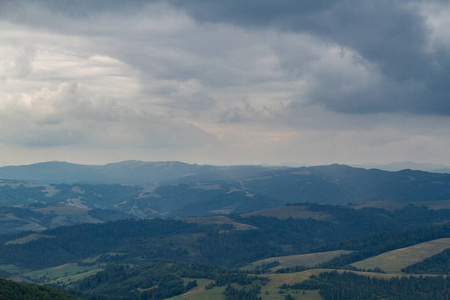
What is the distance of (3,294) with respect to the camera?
200 m

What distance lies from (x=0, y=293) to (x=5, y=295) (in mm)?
2433

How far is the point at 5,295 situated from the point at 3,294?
0.94 meters

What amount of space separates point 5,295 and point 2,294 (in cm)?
127

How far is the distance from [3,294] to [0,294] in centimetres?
131

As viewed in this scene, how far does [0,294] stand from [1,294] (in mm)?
461

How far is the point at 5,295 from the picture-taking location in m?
200

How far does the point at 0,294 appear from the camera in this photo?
19850 centimetres

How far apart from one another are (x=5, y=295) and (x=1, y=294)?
165 centimetres

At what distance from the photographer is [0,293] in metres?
200

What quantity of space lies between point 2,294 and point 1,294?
400 mm

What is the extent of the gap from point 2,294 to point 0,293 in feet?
4.69

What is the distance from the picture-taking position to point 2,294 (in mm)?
199125
